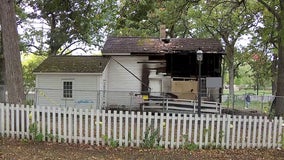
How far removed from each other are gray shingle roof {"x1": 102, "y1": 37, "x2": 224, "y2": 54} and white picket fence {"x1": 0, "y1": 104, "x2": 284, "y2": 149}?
1568 cm

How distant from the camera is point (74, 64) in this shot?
25.2m

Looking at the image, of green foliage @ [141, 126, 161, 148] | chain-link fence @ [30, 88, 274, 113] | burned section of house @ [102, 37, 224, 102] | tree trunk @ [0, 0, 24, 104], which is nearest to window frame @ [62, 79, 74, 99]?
chain-link fence @ [30, 88, 274, 113]

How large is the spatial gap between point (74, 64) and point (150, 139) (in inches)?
680

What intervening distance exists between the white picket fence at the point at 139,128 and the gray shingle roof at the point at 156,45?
15.7 m

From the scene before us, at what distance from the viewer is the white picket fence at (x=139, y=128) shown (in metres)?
9.12

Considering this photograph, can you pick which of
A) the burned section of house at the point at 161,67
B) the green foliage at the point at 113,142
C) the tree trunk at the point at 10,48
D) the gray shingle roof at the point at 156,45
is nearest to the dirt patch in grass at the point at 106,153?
the green foliage at the point at 113,142

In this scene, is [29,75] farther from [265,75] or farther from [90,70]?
[265,75]

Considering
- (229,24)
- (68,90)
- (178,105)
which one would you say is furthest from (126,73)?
(229,24)

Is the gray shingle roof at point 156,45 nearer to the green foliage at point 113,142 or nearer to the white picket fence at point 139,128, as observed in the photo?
the white picket fence at point 139,128

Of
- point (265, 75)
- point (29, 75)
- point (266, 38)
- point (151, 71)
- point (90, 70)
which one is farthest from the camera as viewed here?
point (29, 75)

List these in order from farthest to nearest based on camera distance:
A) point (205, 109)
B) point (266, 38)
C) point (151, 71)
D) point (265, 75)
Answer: point (265, 75), point (151, 71), point (205, 109), point (266, 38)

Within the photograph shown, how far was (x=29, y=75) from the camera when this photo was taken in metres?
46.0

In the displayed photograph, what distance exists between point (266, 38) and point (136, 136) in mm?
14036

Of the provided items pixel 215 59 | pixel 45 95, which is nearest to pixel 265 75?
pixel 215 59
